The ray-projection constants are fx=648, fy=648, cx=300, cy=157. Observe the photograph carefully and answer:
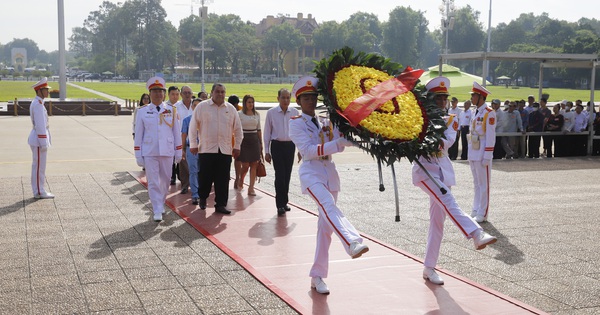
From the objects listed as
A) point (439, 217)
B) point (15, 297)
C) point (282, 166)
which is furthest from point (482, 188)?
point (15, 297)

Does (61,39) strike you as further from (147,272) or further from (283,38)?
(283,38)

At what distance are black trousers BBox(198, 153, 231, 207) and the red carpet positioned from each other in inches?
15.4

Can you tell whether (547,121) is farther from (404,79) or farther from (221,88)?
(404,79)

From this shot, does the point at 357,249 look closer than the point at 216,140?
Yes

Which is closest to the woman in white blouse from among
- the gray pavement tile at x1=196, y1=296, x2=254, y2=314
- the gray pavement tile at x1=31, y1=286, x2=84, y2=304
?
the gray pavement tile at x1=31, y1=286, x2=84, y2=304

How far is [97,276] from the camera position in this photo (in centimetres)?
614

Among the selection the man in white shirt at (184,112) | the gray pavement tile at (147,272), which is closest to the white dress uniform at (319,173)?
the gray pavement tile at (147,272)

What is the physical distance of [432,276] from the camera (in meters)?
6.00

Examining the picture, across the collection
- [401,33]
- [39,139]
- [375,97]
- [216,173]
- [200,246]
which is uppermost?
[401,33]

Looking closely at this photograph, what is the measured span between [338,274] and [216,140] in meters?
3.67

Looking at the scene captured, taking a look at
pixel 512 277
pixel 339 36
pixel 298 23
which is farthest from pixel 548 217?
pixel 298 23

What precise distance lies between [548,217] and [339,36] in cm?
Answer: 12325

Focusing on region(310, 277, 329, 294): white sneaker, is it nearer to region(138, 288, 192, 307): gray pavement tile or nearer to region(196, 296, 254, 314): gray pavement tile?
region(196, 296, 254, 314): gray pavement tile

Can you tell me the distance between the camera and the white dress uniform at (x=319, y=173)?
5.47 metres
